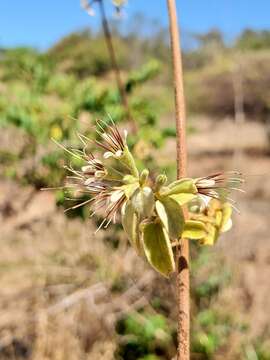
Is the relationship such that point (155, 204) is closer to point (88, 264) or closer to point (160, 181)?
point (160, 181)

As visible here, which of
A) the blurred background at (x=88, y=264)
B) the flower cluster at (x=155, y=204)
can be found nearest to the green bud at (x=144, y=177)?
the flower cluster at (x=155, y=204)

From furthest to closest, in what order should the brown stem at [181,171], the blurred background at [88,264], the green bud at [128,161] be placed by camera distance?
the blurred background at [88,264] < the green bud at [128,161] < the brown stem at [181,171]

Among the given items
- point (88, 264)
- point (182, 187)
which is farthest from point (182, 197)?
point (88, 264)

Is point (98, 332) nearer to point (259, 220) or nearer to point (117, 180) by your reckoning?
point (117, 180)

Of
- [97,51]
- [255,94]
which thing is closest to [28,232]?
[255,94]

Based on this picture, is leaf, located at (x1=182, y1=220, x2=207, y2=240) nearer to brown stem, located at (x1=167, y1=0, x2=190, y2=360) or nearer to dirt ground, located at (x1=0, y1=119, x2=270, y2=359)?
brown stem, located at (x1=167, y1=0, x2=190, y2=360)

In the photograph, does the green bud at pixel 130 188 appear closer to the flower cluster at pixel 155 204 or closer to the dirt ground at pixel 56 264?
the flower cluster at pixel 155 204
